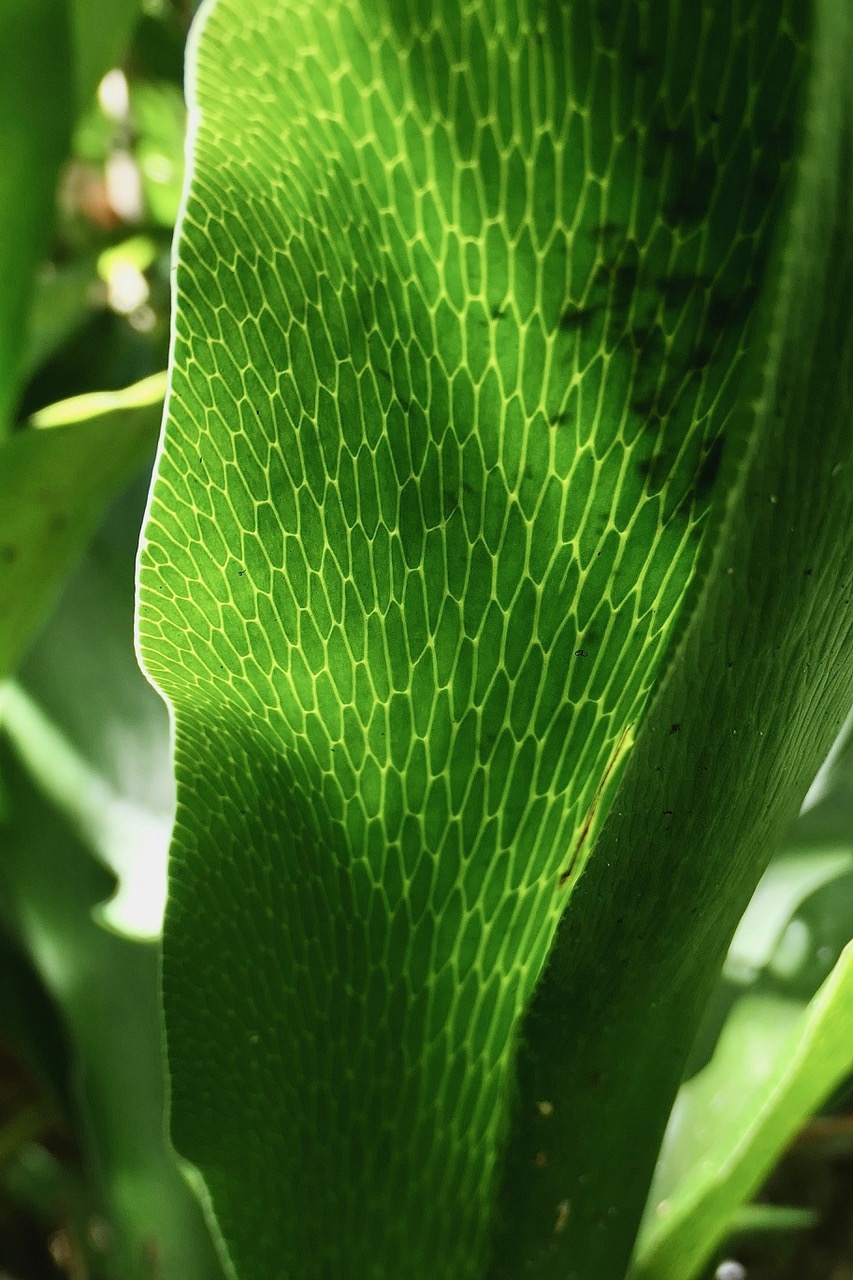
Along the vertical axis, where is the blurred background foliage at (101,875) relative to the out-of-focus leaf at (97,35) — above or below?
below

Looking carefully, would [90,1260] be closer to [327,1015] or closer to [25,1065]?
[25,1065]

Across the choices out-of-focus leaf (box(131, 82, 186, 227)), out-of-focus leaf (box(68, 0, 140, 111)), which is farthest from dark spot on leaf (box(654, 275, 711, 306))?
out-of-focus leaf (box(131, 82, 186, 227))

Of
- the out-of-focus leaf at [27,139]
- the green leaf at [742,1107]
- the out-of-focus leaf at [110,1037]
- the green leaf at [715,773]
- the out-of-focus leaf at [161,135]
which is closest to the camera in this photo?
the green leaf at [715,773]

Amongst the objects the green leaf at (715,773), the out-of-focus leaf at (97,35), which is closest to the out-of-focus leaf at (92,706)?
the out-of-focus leaf at (97,35)

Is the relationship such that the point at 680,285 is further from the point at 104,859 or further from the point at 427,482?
the point at 104,859

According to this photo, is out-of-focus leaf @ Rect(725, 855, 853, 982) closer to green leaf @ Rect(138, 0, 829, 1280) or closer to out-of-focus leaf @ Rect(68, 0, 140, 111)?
green leaf @ Rect(138, 0, 829, 1280)

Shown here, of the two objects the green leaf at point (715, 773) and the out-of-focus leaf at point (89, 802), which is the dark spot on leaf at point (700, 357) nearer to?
the green leaf at point (715, 773)

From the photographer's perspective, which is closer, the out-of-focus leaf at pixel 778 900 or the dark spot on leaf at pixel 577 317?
the dark spot on leaf at pixel 577 317
